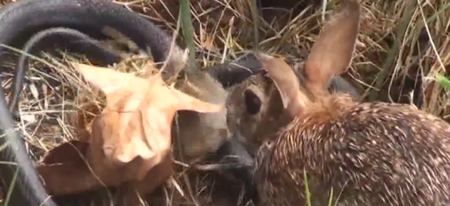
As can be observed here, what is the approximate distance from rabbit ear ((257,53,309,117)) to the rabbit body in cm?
2

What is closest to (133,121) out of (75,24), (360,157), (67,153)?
(67,153)

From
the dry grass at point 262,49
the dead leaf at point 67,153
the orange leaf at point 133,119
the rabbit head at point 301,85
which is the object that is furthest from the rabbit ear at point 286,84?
the dead leaf at point 67,153

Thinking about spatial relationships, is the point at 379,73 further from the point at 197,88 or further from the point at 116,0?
the point at 116,0

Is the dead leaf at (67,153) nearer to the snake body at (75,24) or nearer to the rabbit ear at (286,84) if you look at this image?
the snake body at (75,24)

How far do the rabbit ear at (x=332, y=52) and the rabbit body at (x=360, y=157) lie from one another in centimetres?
5

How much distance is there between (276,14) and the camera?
238 centimetres

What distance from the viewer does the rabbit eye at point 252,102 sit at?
1.91 metres

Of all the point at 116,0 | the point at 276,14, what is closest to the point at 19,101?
the point at 116,0

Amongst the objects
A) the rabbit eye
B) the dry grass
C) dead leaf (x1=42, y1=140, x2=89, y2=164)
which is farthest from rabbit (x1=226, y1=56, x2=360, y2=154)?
dead leaf (x1=42, y1=140, x2=89, y2=164)

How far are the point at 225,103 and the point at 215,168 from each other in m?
0.15

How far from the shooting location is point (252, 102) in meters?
1.92

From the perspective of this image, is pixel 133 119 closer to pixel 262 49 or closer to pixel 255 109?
pixel 255 109

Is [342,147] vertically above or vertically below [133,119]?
below

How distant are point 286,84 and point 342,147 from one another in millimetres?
154
